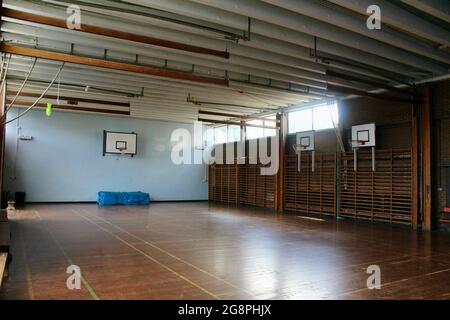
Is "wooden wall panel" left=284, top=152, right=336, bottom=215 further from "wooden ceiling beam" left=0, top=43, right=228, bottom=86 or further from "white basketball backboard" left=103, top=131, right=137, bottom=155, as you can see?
"white basketball backboard" left=103, top=131, right=137, bottom=155

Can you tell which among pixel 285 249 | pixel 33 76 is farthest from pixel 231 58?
pixel 33 76

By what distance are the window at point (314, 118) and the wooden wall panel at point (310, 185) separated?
97 centimetres

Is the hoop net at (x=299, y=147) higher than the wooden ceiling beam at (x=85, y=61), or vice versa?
the wooden ceiling beam at (x=85, y=61)

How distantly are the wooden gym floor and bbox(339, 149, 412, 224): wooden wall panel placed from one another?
1080 mm

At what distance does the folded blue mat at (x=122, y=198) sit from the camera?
1469 centimetres

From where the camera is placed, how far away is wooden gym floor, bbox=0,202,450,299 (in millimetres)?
3688

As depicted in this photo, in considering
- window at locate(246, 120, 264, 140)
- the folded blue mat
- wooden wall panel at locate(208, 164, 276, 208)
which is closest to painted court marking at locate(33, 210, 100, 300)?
the folded blue mat

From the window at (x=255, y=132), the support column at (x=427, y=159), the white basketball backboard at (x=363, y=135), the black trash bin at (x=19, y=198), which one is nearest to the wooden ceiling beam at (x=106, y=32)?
the white basketball backboard at (x=363, y=135)

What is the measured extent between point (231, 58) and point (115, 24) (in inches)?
103

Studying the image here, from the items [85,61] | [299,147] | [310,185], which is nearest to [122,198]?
[299,147]

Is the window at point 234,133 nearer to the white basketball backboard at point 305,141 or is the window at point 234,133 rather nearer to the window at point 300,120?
the window at point 300,120

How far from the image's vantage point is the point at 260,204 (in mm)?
14367

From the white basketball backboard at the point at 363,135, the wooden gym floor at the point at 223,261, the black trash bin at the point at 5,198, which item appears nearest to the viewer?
the wooden gym floor at the point at 223,261

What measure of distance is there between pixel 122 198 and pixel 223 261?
1098 centimetres
